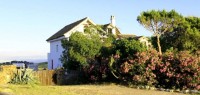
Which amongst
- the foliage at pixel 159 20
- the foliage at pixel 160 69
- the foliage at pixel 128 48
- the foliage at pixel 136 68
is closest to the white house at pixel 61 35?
the foliage at pixel 159 20

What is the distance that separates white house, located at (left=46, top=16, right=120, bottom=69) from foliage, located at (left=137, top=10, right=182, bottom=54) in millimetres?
6024

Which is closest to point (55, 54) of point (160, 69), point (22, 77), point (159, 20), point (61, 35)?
point (61, 35)

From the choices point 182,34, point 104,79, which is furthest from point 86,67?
point 182,34

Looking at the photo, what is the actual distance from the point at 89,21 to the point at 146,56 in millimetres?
26072

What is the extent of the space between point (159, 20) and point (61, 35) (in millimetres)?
13967

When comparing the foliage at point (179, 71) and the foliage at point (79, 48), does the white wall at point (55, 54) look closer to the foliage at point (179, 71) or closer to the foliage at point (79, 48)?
the foliage at point (79, 48)

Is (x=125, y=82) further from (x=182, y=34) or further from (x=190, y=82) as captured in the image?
(x=182, y=34)

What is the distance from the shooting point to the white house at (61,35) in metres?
53.8

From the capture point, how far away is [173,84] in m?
27.0

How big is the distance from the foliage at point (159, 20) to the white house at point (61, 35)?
6.02 meters

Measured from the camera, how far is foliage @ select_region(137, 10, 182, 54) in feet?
157

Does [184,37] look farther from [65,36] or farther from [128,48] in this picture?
[128,48]

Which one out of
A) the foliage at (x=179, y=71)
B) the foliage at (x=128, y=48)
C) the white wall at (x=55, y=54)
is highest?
the white wall at (x=55, y=54)

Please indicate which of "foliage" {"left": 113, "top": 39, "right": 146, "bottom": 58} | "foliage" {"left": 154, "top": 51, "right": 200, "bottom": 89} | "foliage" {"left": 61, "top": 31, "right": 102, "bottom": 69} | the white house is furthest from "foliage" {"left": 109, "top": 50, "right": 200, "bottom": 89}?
the white house
